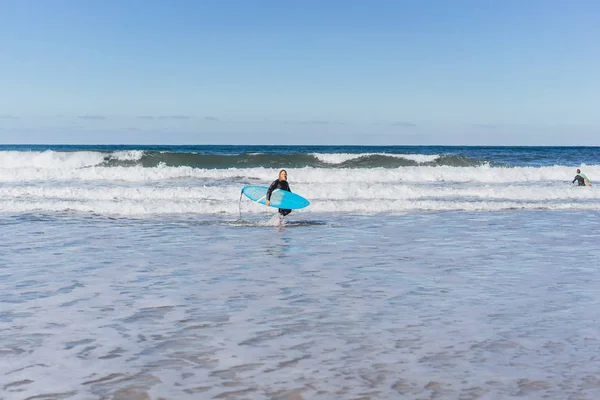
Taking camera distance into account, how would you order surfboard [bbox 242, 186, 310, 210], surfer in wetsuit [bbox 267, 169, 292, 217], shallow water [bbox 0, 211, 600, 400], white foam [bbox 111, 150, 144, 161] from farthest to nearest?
white foam [bbox 111, 150, 144, 161], surfboard [bbox 242, 186, 310, 210], surfer in wetsuit [bbox 267, 169, 292, 217], shallow water [bbox 0, 211, 600, 400]

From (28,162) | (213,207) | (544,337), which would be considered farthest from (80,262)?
(28,162)

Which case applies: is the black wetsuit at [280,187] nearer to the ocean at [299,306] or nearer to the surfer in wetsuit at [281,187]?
the surfer in wetsuit at [281,187]

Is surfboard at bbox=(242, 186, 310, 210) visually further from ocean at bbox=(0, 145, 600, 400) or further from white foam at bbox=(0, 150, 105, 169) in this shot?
white foam at bbox=(0, 150, 105, 169)

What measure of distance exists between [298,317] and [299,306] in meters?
0.49

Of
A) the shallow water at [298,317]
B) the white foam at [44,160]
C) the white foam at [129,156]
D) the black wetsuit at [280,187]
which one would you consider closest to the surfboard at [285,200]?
the black wetsuit at [280,187]

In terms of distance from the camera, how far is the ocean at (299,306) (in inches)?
193

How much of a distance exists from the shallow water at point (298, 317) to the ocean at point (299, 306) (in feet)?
0.08

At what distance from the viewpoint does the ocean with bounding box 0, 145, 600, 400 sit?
4.89 metres

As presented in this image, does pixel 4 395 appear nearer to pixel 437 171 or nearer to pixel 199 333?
pixel 199 333

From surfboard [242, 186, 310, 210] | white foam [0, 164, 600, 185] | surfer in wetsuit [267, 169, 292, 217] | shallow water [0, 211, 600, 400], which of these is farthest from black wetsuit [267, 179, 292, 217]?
white foam [0, 164, 600, 185]

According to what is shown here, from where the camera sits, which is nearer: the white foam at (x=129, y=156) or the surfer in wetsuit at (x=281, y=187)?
the surfer in wetsuit at (x=281, y=187)

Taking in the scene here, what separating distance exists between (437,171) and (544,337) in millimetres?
29599

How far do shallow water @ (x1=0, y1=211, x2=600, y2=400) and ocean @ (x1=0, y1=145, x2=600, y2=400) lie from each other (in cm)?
2

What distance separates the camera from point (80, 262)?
32.8 feet
